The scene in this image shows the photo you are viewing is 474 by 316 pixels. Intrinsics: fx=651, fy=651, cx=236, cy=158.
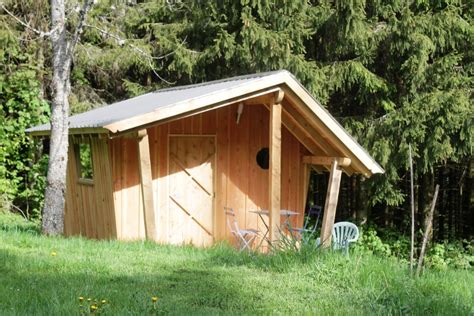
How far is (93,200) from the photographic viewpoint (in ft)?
40.2

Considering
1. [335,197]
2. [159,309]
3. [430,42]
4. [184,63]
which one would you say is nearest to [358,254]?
[159,309]

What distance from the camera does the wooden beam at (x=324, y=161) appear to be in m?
12.0

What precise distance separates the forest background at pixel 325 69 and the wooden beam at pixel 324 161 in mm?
2045

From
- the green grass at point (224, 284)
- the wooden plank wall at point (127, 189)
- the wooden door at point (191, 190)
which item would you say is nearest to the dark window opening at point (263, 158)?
the wooden door at point (191, 190)

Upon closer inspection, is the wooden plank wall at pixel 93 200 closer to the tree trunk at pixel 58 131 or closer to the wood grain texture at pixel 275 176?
the tree trunk at pixel 58 131

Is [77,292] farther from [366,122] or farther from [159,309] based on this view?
[366,122]

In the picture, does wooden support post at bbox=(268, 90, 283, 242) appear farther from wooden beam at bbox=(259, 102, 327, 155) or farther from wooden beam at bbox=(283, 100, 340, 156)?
wooden beam at bbox=(259, 102, 327, 155)

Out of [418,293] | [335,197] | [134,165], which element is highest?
[134,165]

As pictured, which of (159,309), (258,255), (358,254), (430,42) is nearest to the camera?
(159,309)

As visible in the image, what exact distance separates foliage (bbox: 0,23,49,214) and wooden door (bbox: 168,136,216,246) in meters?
6.64

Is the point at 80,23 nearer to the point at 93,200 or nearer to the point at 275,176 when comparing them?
the point at 93,200

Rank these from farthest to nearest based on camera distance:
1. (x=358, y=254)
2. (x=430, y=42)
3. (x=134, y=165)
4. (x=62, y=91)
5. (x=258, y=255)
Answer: (x=430, y=42) < (x=134, y=165) < (x=62, y=91) < (x=258, y=255) < (x=358, y=254)

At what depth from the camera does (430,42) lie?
547 inches

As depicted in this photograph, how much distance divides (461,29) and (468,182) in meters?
5.30
